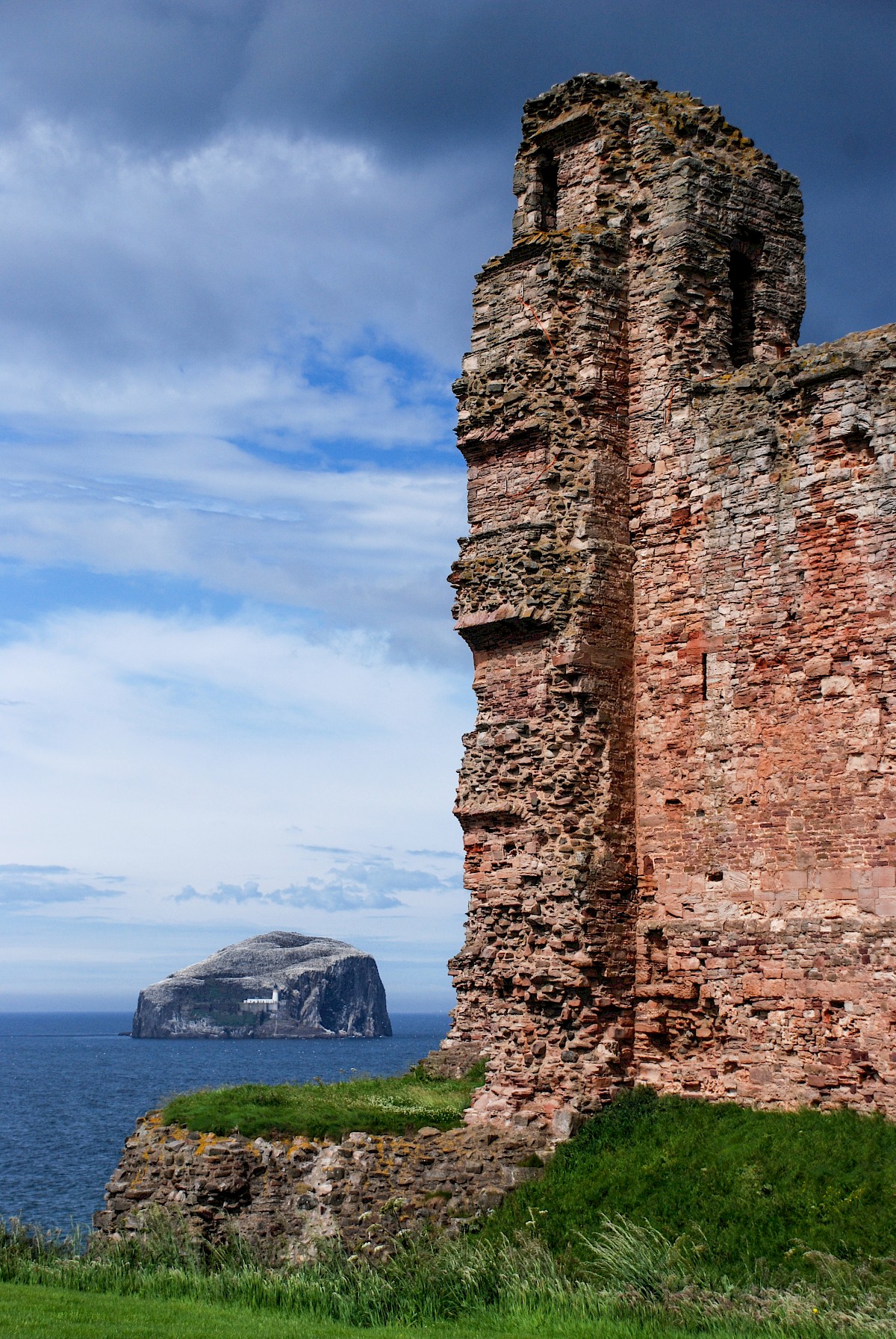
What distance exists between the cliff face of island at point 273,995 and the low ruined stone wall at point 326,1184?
5403 inches

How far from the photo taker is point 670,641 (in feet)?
57.7

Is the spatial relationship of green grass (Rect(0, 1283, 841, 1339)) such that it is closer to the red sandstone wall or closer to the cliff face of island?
the red sandstone wall

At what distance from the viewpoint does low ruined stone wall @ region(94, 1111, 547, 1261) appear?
50.0 feet

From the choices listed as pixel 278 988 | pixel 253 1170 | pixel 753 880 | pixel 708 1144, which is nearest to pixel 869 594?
pixel 753 880

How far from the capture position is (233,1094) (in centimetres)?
1791

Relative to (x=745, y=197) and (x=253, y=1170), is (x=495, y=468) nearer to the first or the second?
(x=745, y=197)

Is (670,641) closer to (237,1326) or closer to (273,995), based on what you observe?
(237,1326)

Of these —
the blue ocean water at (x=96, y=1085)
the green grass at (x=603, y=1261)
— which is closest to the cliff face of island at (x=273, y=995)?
the blue ocean water at (x=96, y=1085)

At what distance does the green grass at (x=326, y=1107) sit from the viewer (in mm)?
16312

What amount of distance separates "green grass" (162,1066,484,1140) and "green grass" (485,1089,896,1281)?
200 centimetres

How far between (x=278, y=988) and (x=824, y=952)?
472 feet

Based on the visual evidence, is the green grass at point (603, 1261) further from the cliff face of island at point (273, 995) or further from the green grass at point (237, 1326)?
the cliff face of island at point (273, 995)

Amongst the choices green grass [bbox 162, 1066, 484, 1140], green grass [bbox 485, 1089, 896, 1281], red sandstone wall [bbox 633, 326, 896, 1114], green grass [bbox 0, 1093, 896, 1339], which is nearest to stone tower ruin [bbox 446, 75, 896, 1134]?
red sandstone wall [bbox 633, 326, 896, 1114]

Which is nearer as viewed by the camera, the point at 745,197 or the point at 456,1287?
the point at 456,1287
